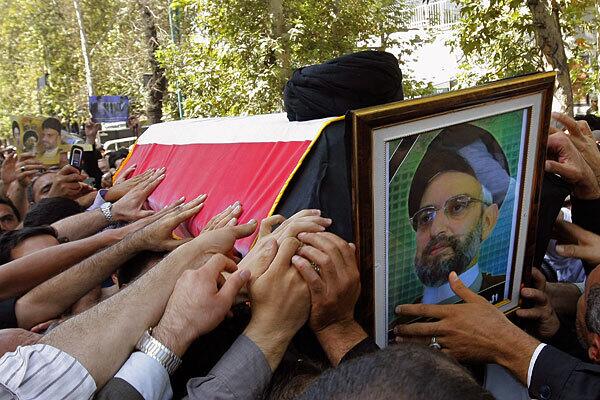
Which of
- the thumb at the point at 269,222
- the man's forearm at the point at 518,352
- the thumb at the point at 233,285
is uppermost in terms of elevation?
the thumb at the point at 269,222

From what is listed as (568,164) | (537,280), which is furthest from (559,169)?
(537,280)

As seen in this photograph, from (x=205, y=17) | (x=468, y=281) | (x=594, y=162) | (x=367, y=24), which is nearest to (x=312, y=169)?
(x=468, y=281)

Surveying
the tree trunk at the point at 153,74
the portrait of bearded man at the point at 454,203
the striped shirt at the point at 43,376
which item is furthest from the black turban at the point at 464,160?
the tree trunk at the point at 153,74

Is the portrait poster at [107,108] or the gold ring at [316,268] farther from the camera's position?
the portrait poster at [107,108]

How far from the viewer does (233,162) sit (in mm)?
2145

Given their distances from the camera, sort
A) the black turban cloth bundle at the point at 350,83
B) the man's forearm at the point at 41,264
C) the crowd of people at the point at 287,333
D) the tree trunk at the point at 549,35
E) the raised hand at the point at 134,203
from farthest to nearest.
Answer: the tree trunk at the point at 549,35
the raised hand at the point at 134,203
the man's forearm at the point at 41,264
the black turban cloth bundle at the point at 350,83
the crowd of people at the point at 287,333

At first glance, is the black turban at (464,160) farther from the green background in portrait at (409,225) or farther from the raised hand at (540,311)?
the raised hand at (540,311)

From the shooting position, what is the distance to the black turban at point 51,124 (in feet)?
16.5

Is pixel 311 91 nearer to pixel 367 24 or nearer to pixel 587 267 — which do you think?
pixel 587 267

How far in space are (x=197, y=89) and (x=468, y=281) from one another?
7.26 metres

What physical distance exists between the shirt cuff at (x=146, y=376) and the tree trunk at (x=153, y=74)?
38.3 ft

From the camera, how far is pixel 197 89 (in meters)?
8.40

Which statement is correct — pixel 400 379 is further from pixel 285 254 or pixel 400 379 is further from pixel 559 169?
pixel 559 169

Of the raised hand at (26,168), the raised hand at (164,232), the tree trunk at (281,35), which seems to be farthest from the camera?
the tree trunk at (281,35)
